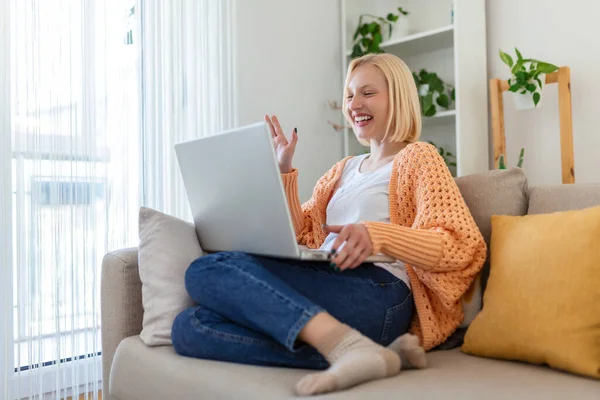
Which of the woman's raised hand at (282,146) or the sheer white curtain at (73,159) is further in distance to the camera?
the sheer white curtain at (73,159)

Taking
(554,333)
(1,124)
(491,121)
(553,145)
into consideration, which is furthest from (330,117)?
(554,333)

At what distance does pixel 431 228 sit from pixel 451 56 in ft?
6.28

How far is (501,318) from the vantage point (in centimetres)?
128

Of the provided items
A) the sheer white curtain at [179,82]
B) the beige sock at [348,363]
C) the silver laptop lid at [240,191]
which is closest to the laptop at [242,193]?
the silver laptop lid at [240,191]

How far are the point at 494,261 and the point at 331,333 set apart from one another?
1.53ft

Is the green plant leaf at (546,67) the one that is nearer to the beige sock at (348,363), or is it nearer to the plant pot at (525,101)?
the plant pot at (525,101)

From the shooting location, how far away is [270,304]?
3.78 ft

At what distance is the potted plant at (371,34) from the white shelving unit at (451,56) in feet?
0.15

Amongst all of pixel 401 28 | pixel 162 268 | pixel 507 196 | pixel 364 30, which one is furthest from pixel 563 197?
pixel 364 30

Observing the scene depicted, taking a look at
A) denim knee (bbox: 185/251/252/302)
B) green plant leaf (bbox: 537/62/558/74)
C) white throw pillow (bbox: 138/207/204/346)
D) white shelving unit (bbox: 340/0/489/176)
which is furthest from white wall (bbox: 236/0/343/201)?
denim knee (bbox: 185/251/252/302)

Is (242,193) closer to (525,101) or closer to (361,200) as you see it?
(361,200)

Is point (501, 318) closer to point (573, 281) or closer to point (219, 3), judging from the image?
point (573, 281)

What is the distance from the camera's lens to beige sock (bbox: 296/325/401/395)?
1.03 metres

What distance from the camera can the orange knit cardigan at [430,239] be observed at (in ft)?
4.22
